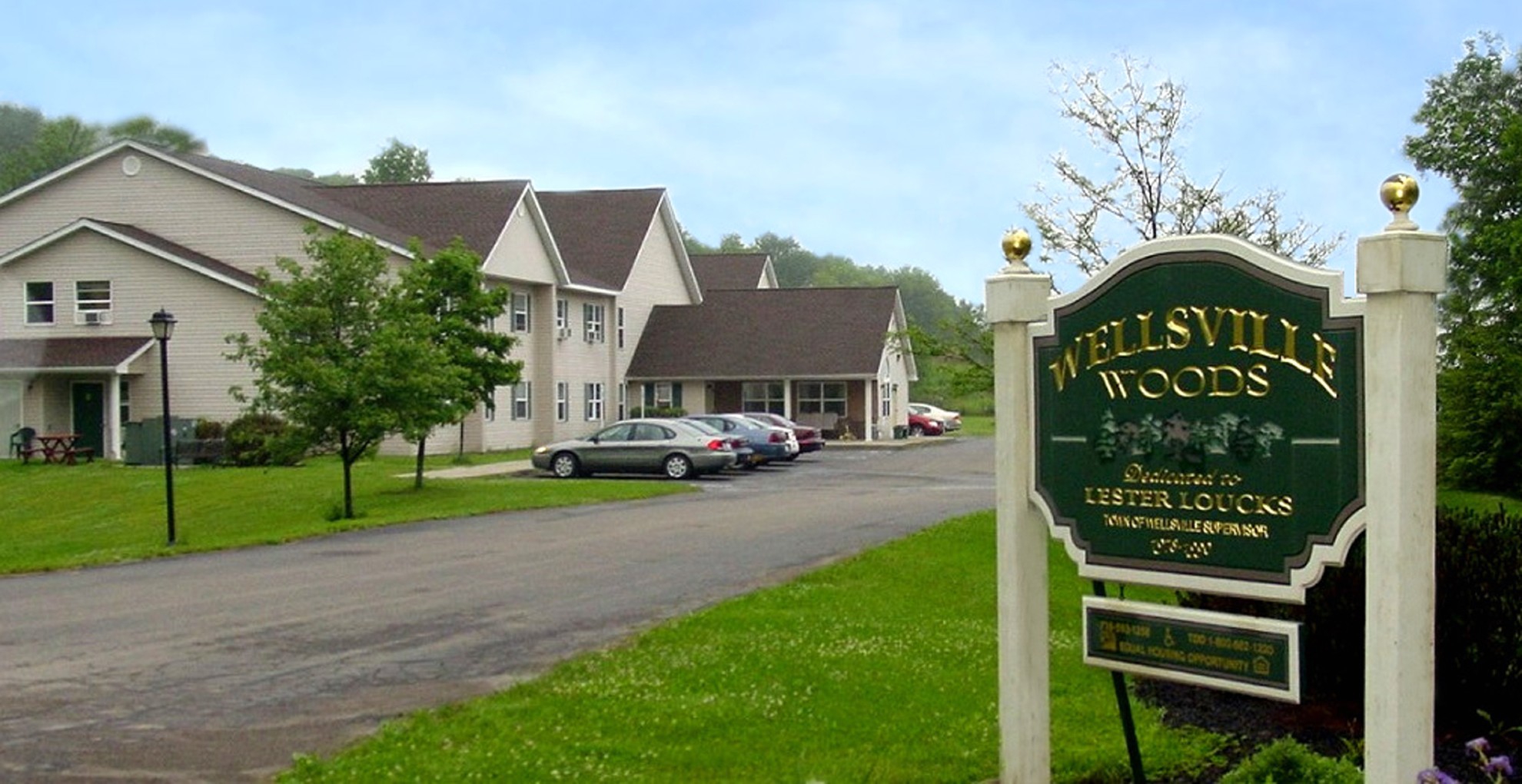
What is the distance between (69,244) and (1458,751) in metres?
42.1

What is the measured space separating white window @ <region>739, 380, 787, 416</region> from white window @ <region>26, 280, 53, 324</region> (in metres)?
24.0

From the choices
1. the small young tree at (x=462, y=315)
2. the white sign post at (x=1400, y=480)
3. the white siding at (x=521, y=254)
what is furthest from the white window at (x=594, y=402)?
the white sign post at (x=1400, y=480)

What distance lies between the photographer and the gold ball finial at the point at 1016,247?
288 inches

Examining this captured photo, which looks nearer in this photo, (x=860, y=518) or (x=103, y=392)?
(x=860, y=518)

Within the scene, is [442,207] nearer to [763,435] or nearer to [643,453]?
[763,435]

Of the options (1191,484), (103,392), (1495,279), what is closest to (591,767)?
(1191,484)

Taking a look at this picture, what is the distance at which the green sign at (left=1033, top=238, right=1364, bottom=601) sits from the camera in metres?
6.14

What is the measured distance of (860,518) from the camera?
76.8 feet

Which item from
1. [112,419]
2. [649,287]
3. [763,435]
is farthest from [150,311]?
[649,287]

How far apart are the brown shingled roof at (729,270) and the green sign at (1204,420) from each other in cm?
6438

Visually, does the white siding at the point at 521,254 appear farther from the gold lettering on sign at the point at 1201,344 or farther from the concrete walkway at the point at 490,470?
the gold lettering on sign at the point at 1201,344

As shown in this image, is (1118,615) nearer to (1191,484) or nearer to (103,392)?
(1191,484)

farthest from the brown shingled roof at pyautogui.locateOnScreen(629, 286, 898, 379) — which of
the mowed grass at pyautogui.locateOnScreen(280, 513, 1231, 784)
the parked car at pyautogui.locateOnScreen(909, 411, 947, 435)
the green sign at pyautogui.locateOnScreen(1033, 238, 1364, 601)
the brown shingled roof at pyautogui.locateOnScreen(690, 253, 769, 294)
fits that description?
the green sign at pyautogui.locateOnScreen(1033, 238, 1364, 601)

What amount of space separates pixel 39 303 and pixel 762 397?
24699 millimetres
